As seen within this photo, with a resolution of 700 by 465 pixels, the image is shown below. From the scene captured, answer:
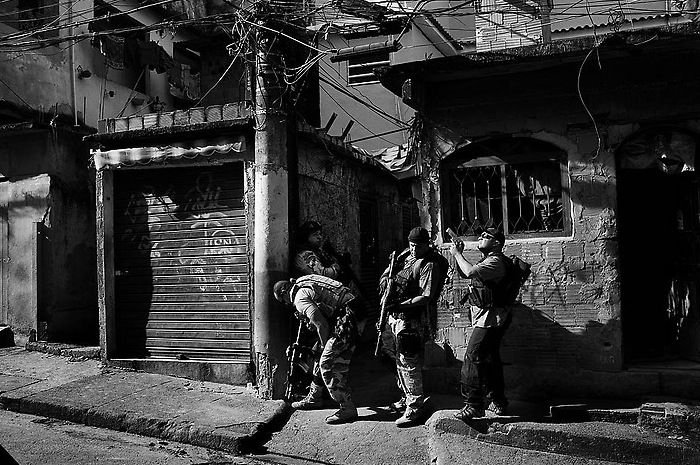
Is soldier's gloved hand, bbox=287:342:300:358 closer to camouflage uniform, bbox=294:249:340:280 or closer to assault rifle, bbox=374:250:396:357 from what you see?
camouflage uniform, bbox=294:249:340:280

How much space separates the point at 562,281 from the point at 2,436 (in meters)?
6.18

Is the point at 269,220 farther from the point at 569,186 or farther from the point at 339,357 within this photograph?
the point at 569,186

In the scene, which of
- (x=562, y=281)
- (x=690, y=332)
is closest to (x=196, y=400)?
(x=562, y=281)

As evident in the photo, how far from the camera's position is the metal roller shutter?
25.6 feet

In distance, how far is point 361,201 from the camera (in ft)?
34.5

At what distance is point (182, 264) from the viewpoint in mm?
8148

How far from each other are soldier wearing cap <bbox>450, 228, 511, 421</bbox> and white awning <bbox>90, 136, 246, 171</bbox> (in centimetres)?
350

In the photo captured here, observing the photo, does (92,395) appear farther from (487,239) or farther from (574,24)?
(574,24)

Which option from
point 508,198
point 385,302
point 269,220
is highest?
point 508,198

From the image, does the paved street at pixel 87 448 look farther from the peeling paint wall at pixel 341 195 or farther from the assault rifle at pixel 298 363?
the peeling paint wall at pixel 341 195

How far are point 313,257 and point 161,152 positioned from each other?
2774 mm

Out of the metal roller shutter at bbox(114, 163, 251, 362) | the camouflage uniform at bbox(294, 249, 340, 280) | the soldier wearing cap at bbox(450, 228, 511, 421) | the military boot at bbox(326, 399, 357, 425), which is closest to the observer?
the soldier wearing cap at bbox(450, 228, 511, 421)

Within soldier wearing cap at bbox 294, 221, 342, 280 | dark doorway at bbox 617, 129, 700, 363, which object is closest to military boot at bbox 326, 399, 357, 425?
soldier wearing cap at bbox 294, 221, 342, 280

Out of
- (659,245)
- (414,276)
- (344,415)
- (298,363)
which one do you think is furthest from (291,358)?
(659,245)
